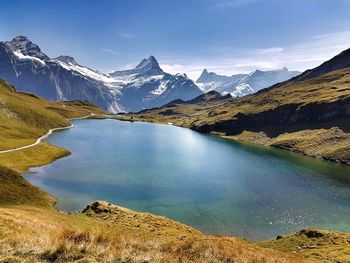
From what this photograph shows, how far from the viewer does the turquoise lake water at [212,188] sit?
244ft

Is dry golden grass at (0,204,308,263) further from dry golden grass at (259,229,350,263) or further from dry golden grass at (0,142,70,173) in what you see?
dry golden grass at (0,142,70,173)

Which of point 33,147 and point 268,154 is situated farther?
point 268,154

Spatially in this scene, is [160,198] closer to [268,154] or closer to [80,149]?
[80,149]

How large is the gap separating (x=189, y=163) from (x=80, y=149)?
53.3 meters

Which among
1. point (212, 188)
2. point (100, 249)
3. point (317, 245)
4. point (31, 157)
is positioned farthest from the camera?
point (31, 157)

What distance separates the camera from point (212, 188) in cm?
9938


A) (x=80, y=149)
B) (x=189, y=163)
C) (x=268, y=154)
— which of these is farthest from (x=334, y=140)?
(x=80, y=149)

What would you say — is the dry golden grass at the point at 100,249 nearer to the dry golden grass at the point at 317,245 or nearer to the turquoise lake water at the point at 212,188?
the dry golden grass at the point at 317,245

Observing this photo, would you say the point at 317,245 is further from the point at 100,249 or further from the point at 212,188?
the point at 212,188

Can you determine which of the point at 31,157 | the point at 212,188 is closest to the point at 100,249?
the point at 212,188

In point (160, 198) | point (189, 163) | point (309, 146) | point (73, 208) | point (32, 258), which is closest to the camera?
point (32, 258)

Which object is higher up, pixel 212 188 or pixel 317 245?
pixel 317 245

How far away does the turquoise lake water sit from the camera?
244 ft

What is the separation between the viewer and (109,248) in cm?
1711
